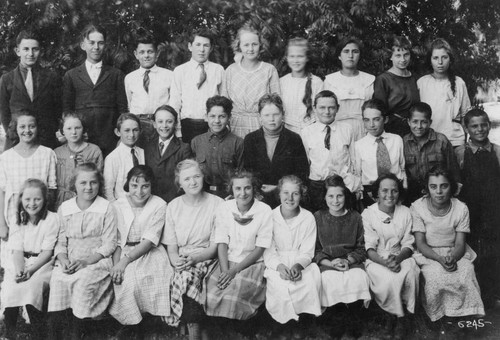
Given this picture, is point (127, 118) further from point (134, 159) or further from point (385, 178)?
point (385, 178)

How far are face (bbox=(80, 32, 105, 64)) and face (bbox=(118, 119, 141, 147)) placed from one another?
74 centimetres

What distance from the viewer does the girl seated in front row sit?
13.5ft

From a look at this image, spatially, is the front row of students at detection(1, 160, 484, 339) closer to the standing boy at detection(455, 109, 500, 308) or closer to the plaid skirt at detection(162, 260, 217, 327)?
the plaid skirt at detection(162, 260, 217, 327)

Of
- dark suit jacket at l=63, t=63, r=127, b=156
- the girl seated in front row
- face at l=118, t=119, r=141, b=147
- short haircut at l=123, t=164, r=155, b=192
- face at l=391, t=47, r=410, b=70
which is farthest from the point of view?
face at l=391, t=47, r=410, b=70

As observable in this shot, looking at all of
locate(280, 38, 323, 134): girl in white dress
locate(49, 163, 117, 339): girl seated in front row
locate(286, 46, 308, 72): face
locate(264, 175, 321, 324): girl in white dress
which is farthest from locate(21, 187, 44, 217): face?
locate(286, 46, 308, 72): face

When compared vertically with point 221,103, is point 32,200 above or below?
below

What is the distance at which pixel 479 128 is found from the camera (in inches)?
190

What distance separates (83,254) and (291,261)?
143 cm

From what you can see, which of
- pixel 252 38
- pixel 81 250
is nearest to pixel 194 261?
pixel 81 250

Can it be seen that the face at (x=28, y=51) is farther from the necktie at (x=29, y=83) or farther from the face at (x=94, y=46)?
the face at (x=94, y=46)

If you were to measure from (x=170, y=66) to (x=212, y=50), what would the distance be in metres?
0.41

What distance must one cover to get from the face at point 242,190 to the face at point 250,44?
123cm

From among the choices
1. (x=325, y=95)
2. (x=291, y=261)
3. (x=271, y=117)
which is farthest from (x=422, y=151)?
(x=291, y=261)

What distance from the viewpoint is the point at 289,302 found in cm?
411
